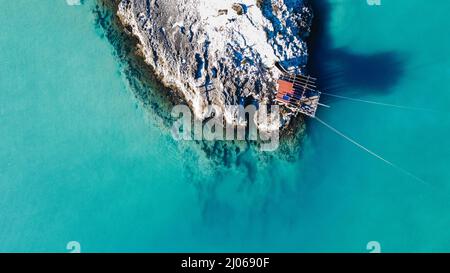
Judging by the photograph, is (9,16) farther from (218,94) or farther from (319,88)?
(319,88)

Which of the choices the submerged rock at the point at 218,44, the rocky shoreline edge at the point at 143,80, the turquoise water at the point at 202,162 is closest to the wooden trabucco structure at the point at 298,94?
the submerged rock at the point at 218,44

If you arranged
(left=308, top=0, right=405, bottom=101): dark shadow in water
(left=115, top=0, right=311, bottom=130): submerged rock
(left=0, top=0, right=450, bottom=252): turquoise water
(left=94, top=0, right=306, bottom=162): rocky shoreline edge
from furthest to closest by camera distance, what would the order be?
(left=308, top=0, right=405, bottom=101): dark shadow in water < (left=94, top=0, right=306, bottom=162): rocky shoreline edge < (left=0, top=0, right=450, bottom=252): turquoise water < (left=115, top=0, right=311, bottom=130): submerged rock

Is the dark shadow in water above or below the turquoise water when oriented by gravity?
above

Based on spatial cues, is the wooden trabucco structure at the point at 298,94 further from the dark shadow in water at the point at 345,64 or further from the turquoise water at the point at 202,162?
the dark shadow in water at the point at 345,64

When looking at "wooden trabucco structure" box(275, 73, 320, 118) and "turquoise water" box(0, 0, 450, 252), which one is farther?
A: "turquoise water" box(0, 0, 450, 252)

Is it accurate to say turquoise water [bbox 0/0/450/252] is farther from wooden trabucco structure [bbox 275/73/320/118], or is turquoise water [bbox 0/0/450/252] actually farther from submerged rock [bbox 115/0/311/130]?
submerged rock [bbox 115/0/311/130]

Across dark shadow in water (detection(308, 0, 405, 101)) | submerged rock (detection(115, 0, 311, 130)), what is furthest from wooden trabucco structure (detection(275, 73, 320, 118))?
dark shadow in water (detection(308, 0, 405, 101))

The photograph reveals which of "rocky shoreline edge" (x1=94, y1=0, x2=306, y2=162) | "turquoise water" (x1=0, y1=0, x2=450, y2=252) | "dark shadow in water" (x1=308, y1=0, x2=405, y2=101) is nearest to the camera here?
"turquoise water" (x1=0, y1=0, x2=450, y2=252)
